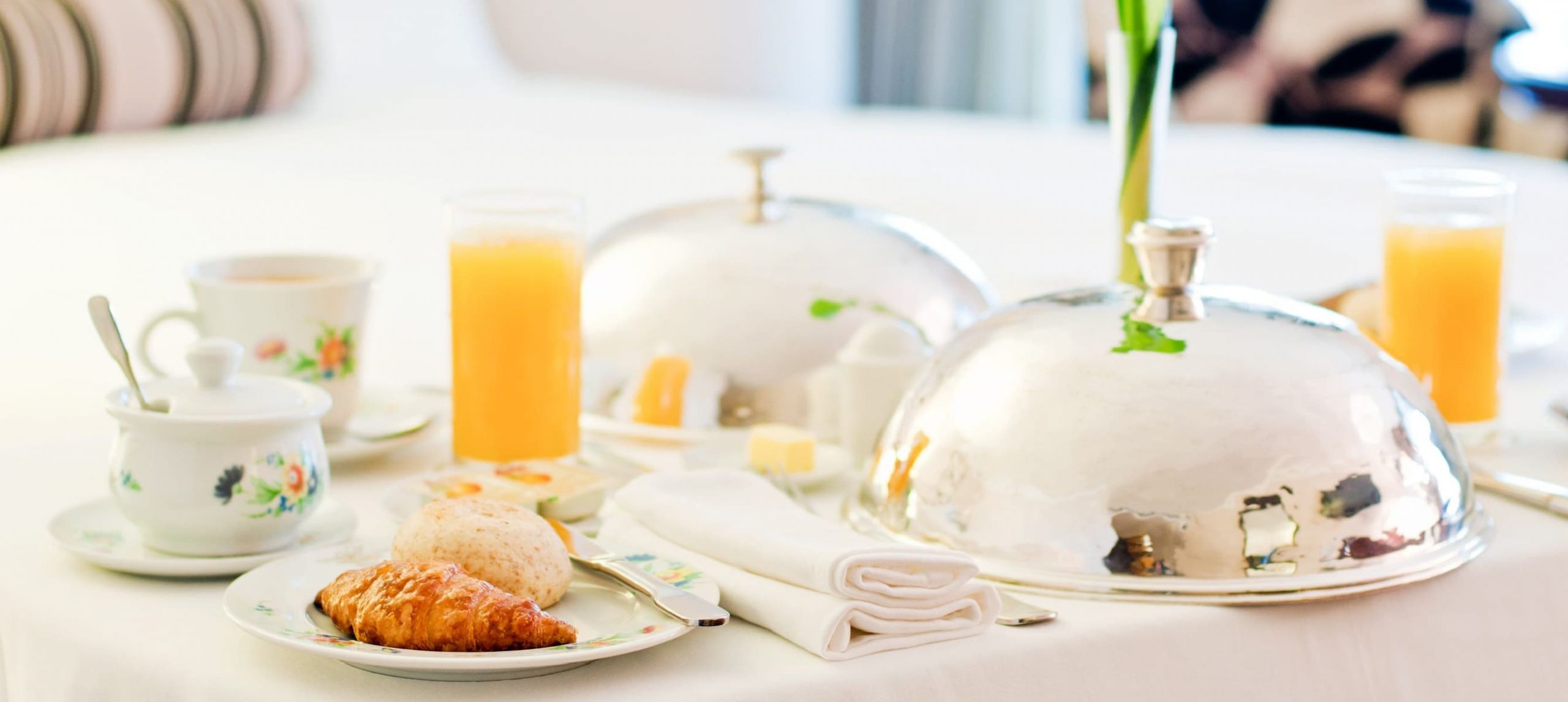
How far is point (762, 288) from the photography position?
1006 millimetres

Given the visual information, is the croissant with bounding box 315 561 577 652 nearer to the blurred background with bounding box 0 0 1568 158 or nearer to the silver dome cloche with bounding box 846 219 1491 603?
the silver dome cloche with bounding box 846 219 1491 603

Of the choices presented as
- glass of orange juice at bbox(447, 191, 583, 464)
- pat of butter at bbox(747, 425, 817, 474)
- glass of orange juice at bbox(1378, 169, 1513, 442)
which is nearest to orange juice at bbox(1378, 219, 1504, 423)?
glass of orange juice at bbox(1378, 169, 1513, 442)

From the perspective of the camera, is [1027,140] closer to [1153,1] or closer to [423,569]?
[1153,1]

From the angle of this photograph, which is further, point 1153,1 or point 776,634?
point 1153,1

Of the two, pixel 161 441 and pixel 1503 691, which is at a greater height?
pixel 161 441

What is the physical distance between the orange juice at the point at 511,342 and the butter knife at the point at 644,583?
17 cm

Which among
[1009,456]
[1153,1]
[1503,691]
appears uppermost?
[1153,1]

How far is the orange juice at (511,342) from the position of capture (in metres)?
0.88

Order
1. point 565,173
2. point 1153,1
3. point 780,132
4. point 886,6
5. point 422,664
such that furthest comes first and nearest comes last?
point 886,6 → point 780,132 → point 565,173 → point 1153,1 → point 422,664

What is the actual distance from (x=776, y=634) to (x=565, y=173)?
128 centimetres

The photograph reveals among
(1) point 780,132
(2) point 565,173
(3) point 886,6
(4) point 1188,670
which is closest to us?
(4) point 1188,670

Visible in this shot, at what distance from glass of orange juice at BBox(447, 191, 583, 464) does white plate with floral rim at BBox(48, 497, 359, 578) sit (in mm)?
122

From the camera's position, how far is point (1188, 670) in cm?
64

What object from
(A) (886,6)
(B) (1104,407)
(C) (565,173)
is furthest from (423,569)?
(A) (886,6)
